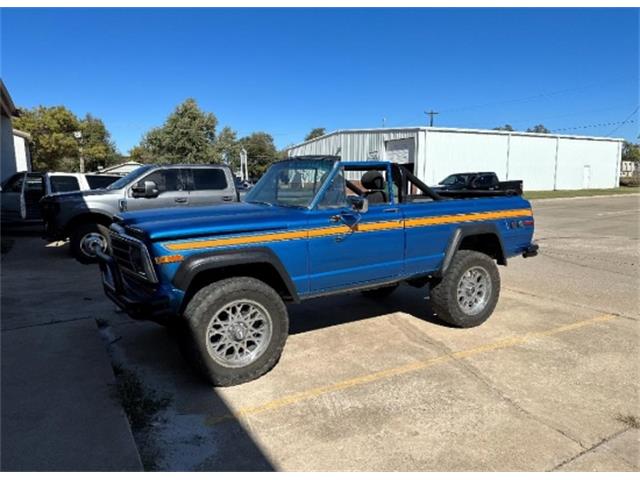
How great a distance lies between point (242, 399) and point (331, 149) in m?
37.5

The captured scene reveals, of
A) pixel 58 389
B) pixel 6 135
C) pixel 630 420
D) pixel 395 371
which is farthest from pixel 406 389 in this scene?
pixel 6 135

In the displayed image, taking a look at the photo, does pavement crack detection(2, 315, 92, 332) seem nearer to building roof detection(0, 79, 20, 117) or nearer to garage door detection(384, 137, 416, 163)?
building roof detection(0, 79, 20, 117)

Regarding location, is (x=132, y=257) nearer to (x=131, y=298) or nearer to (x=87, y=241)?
(x=131, y=298)

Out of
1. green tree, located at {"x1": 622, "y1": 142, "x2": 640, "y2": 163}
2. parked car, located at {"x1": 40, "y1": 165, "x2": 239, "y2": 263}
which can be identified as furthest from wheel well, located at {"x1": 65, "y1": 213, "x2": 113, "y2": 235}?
green tree, located at {"x1": 622, "y1": 142, "x2": 640, "y2": 163}

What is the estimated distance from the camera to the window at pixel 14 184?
13672 mm

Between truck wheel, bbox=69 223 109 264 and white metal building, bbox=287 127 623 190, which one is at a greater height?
white metal building, bbox=287 127 623 190

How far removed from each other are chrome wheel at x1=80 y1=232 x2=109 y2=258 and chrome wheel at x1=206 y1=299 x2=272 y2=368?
688 cm

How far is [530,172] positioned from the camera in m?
37.3

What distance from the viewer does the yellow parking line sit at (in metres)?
3.70

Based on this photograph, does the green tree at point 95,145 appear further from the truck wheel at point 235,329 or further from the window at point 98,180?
the truck wheel at point 235,329

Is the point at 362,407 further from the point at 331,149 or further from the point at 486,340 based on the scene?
the point at 331,149

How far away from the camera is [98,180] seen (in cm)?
1253

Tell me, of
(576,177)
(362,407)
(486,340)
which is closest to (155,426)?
(362,407)

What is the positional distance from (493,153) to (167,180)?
29504 millimetres
